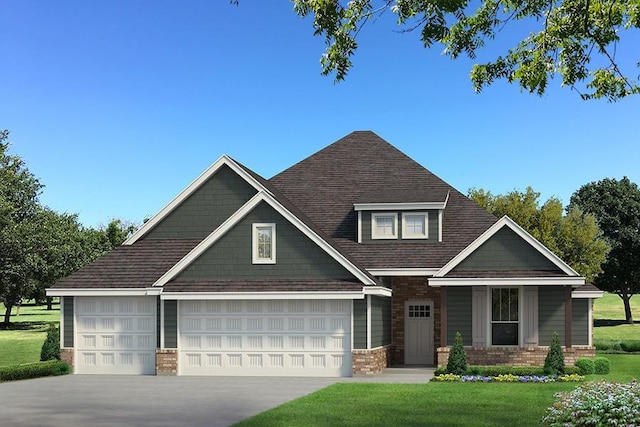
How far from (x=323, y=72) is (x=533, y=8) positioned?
3.80 metres

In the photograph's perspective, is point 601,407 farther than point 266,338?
No

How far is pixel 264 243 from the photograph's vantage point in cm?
2803

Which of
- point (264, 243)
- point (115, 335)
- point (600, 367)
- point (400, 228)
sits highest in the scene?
point (400, 228)

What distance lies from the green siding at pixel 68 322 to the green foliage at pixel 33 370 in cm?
76

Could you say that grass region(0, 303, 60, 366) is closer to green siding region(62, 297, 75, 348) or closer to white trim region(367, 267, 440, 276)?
green siding region(62, 297, 75, 348)

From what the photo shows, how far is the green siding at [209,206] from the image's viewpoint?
30562 millimetres

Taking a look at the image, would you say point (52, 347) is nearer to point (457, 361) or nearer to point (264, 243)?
point (264, 243)

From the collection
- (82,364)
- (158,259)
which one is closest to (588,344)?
(158,259)

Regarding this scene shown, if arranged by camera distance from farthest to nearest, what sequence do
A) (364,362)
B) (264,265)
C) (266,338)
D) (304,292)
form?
(264,265), (266,338), (304,292), (364,362)

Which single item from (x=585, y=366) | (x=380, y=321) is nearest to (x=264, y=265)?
(x=380, y=321)

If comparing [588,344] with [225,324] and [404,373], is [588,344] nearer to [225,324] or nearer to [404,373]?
[404,373]

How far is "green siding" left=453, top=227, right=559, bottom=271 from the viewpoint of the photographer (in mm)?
28266

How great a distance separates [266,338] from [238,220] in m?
3.92

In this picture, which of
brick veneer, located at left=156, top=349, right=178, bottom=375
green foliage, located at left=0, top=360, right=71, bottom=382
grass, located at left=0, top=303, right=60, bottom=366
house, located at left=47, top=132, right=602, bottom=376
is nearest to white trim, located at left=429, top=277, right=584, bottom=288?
house, located at left=47, top=132, right=602, bottom=376
